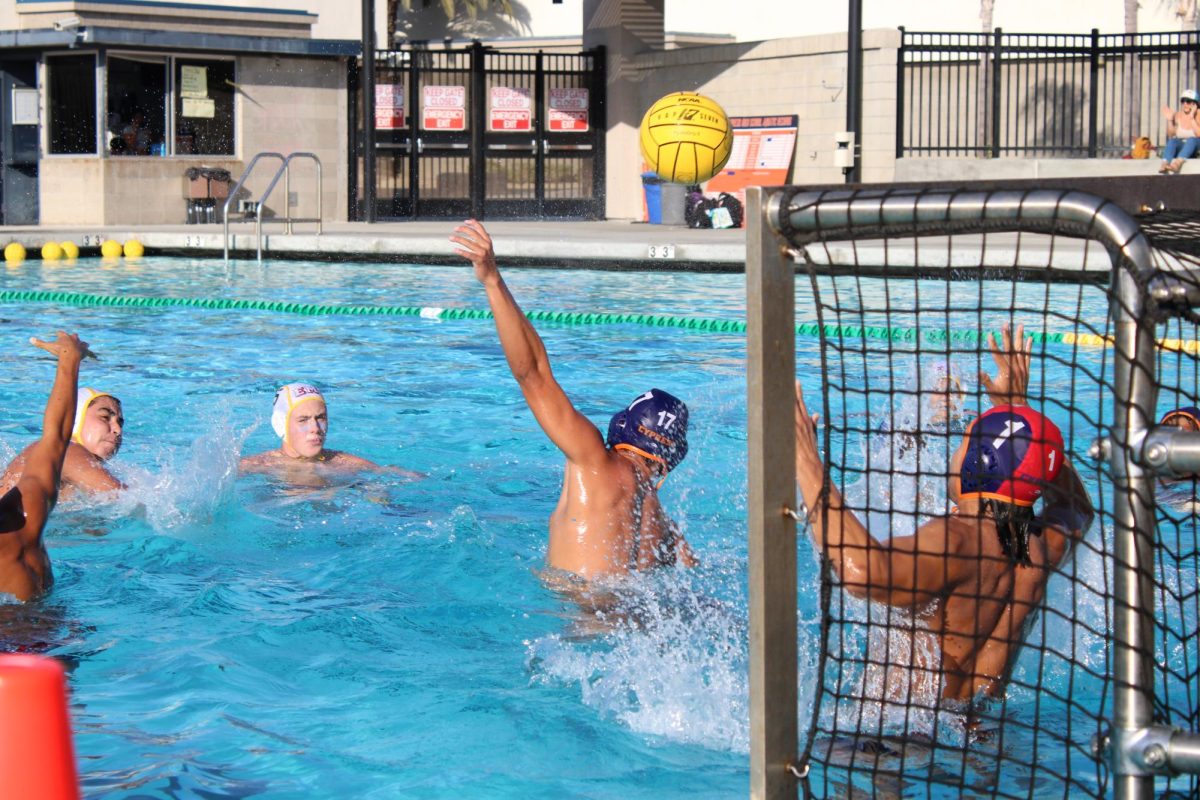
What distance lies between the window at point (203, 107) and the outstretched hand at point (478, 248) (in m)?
17.8

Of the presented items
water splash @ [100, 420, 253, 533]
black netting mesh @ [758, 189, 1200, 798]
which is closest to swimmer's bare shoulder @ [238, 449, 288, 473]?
water splash @ [100, 420, 253, 533]

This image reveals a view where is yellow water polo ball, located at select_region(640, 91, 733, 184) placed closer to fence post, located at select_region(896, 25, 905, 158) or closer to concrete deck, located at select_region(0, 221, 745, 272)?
concrete deck, located at select_region(0, 221, 745, 272)

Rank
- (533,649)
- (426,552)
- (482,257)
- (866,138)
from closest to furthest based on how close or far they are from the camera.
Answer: (482,257)
(533,649)
(426,552)
(866,138)

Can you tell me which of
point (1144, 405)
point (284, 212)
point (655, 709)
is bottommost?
point (655, 709)

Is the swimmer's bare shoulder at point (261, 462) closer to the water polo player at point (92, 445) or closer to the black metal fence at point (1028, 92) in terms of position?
the water polo player at point (92, 445)

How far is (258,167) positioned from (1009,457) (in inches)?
753

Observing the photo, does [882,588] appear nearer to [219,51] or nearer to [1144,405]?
[1144,405]

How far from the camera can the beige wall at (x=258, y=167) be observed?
20.2m

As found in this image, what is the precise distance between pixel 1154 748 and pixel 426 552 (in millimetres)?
4265

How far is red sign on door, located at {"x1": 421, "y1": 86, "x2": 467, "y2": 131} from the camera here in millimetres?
22797

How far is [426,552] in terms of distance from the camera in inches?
232

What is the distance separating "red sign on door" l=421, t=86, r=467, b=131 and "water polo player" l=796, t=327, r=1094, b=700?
20071mm

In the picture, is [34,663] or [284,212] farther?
[284,212]

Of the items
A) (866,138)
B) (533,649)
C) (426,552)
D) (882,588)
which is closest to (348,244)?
(866,138)
